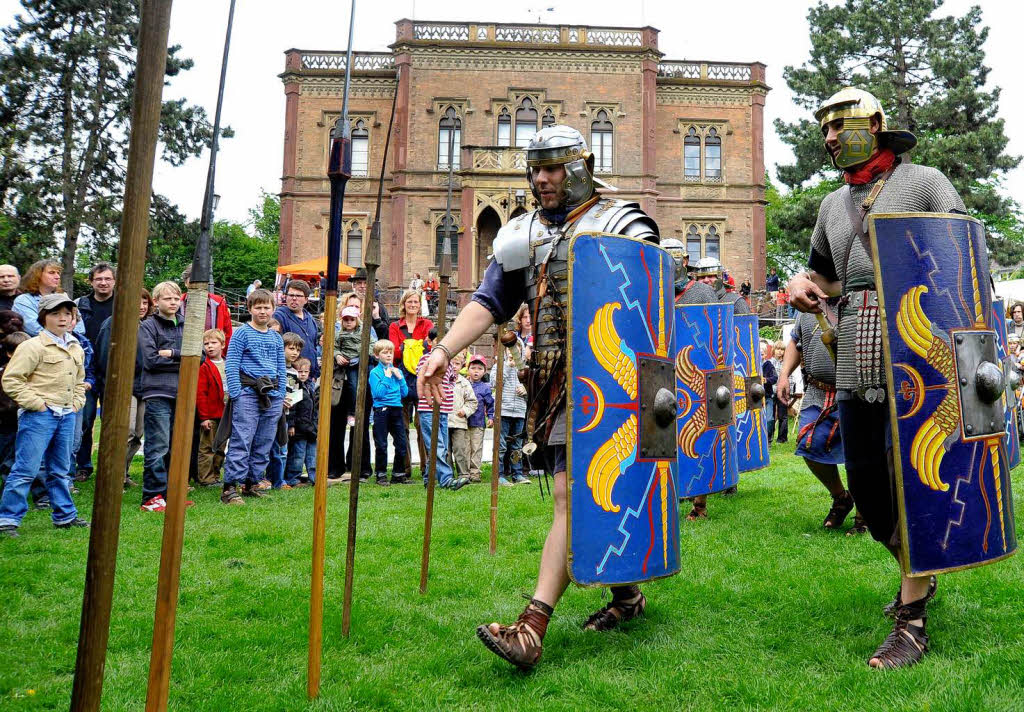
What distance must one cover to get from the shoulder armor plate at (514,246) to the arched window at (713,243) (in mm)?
32999

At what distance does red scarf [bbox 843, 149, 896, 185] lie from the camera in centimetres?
354

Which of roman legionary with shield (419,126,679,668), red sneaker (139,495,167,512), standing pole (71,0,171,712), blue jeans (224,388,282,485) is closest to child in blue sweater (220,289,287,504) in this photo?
blue jeans (224,388,282,485)

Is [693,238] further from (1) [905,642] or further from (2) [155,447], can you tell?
(1) [905,642]

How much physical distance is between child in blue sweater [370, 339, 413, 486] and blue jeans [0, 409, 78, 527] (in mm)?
3137

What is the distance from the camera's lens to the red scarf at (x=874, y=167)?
3.54m

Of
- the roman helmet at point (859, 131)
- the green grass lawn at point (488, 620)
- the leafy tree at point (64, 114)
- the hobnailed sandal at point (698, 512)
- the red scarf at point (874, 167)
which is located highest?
the leafy tree at point (64, 114)

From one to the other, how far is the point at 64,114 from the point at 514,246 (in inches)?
784

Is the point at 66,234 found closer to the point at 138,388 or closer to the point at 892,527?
the point at 138,388

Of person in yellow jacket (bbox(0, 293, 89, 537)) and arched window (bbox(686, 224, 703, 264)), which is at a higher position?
arched window (bbox(686, 224, 703, 264))

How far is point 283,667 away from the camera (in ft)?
10.5

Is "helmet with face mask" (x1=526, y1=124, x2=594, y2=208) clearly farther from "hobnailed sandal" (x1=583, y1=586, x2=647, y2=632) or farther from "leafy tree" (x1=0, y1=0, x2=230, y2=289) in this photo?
"leafy tree" (x1=0, y1=0, x2=230, y2=289)

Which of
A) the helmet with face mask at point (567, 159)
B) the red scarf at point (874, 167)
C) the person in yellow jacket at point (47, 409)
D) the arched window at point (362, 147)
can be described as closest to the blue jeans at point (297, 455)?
the person in yellow jacket at point (47, 409)

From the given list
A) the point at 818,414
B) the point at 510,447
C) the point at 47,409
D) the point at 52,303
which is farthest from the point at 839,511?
the point at 52,303

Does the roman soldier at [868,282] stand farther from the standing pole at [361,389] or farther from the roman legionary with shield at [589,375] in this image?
the standing pole at [361,389]
